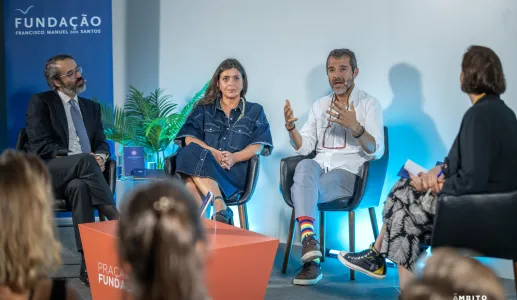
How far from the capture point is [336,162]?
15.9ft

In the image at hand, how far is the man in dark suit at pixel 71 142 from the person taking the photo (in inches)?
177

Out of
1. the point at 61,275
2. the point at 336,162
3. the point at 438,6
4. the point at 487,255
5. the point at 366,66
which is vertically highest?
the point at 438,6

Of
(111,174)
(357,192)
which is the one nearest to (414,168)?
(357,192)

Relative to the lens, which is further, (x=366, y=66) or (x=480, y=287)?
(x=366, y=66)

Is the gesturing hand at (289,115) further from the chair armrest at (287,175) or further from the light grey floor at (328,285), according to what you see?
the light grey floor at (328,285)

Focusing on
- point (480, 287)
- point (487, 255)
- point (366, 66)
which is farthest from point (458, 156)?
point (480, 287)

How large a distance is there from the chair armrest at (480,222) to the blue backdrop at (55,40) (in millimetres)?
3652

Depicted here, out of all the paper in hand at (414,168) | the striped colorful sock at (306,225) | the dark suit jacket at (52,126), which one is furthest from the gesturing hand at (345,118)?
the dark suit jacket at (52,126)

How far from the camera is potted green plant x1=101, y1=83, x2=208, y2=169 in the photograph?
5906 mm

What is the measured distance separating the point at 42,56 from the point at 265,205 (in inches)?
95.0

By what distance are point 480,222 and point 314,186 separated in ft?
4.56

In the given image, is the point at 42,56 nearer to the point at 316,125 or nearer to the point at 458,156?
the point at 316,125

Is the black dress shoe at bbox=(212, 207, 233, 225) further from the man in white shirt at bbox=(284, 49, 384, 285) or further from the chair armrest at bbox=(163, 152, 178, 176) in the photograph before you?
the chair armrest at bbox=(163, 152, 178, 176)

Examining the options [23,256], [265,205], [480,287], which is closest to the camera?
[480,287]
